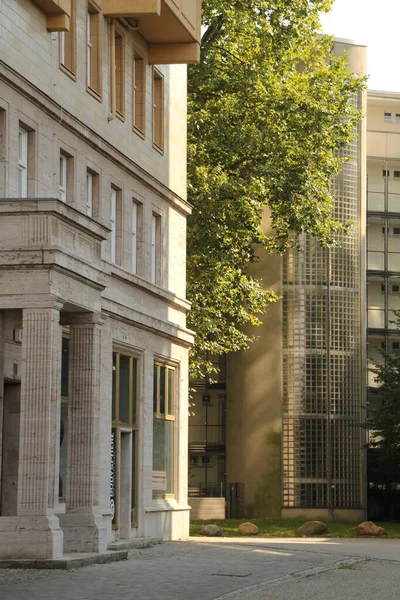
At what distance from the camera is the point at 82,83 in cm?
2742

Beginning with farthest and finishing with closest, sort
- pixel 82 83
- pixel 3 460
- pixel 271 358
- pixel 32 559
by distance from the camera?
pixel 271 358
pixel 82 83
pixel 3 460
pixel 32 559

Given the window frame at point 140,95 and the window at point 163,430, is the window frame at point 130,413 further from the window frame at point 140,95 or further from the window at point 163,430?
the window frame at point 140,95

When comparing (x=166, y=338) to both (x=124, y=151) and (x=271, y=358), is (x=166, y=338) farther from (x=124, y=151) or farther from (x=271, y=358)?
(x=271, y=358)

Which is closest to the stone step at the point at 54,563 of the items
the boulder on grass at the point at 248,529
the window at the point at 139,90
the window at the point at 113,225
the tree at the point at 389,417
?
the window at the point at 113,225

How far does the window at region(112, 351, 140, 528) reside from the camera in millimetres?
28828

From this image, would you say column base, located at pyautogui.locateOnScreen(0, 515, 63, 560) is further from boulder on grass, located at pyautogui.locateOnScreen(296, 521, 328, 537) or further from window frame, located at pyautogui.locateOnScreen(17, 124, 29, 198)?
boulder on grass, located at pyautogui.locateOnScreen(296, 521, 328, 537)

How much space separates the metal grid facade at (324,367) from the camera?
50906 millimetres

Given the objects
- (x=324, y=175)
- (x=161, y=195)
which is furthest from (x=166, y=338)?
(x=324, y=175)

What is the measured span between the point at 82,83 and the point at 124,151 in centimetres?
299

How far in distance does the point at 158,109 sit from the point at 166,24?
2.49m

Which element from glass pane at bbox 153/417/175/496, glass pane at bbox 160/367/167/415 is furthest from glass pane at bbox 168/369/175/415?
glass pane at bbox 160/367/167/415

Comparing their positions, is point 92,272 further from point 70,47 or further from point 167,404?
point 167,404

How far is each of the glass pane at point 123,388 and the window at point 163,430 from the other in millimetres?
2227

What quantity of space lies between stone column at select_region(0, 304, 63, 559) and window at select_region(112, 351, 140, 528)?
755 cm
